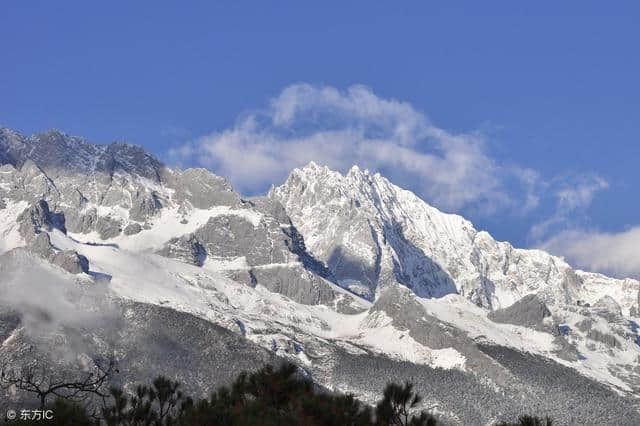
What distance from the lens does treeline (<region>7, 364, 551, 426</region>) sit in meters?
74.4

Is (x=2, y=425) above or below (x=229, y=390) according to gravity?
below

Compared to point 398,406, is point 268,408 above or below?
below

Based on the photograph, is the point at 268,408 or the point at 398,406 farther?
the point at 398,406

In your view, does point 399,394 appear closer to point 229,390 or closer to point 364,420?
point 364,420

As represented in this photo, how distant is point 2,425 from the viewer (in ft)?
218

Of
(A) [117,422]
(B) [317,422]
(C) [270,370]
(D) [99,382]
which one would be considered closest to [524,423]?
(B) [317,422]

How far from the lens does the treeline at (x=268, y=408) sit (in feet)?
244

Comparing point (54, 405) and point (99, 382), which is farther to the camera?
point (54, 405)

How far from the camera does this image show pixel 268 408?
8206 centimetres

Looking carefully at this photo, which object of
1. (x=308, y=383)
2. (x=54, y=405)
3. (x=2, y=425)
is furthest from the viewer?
(x=308, y=383)

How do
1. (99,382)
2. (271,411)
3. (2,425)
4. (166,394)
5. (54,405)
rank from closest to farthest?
1. (99,382)
2. (2,425)
3. (54,405)
4. (271,411)
5. (166,394)

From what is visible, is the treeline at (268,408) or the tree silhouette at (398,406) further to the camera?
the tree silhouette at (398,406)

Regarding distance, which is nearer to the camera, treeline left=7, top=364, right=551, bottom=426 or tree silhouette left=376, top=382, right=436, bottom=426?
treeline left=7, top=364, right=551, bottom=426

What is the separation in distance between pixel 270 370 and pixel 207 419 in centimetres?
1612
